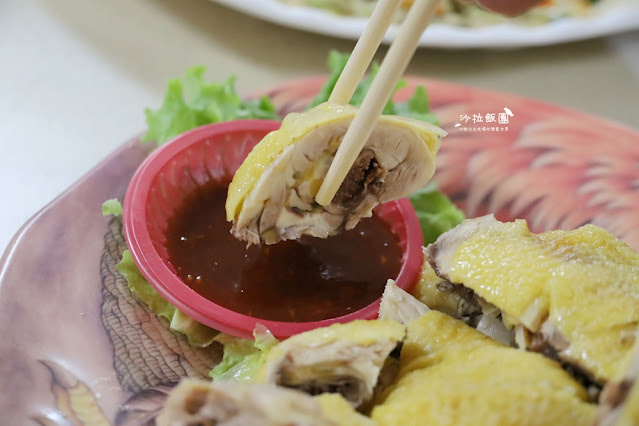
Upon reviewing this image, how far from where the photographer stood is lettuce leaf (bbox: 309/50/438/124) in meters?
2.69

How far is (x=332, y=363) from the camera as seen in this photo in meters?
1.35

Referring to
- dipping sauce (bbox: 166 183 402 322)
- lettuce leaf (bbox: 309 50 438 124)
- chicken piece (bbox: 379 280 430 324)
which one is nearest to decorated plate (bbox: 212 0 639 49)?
lettuce leaf (bbox: 309 50 438 124)

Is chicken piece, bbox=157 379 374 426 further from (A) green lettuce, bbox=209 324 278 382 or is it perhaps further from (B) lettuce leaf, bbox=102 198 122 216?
(B) lettuce leaf, bbox=102 198 122 216

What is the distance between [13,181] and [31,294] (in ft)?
2.89

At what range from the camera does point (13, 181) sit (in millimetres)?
2621

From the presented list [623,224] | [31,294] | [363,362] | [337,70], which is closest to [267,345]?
[363,362]

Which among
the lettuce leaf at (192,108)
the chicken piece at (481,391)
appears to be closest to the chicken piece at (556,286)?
the chicken piece at (481,391)

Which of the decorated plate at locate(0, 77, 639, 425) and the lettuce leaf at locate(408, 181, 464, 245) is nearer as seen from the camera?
the decorated plate at locate(0, 77, 639, 425)

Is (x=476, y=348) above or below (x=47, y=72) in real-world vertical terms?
above

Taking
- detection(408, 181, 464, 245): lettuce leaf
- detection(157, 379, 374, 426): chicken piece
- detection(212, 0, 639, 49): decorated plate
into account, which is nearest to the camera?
detection(157, 379, 374, 426): chicken piece

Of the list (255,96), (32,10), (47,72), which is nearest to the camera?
(255,96)

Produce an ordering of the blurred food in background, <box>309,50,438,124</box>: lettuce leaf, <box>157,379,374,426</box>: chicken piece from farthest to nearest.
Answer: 1. the blurred food in background
2. <box>309,50,438,124</box>: lettuce leaf
3. <box>157,379,374,426</box>: chicken piece

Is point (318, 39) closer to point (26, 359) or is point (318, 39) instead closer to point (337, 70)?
point (337, 70)

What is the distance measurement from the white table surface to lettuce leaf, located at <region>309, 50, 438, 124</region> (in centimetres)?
81
